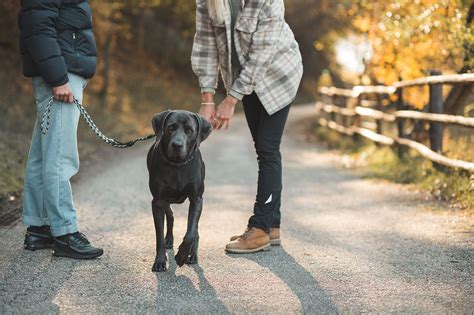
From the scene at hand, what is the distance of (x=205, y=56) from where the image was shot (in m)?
4.53

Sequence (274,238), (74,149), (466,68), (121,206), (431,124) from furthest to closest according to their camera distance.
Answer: (431,124), (466,68), (121,206), (274,238), (74,149)

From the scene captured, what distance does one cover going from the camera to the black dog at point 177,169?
3.91m

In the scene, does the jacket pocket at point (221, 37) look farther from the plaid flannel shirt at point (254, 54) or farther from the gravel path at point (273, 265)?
the gravel path at point (273, 265)

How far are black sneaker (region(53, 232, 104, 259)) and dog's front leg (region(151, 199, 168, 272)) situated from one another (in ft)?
1.70

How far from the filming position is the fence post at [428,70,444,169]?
777 cm

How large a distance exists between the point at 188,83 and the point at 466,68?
2300cm

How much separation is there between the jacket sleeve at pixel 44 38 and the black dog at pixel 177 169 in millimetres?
727

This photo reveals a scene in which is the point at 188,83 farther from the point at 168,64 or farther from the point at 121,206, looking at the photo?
the point at 121,206

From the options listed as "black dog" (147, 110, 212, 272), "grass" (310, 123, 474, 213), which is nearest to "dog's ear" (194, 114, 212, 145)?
"black dog" (147, 110, 212, 272)

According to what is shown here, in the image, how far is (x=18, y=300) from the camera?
335cm

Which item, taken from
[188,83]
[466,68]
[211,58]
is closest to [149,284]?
[211,58]

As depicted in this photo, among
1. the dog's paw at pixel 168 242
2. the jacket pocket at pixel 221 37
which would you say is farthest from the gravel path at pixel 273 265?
the jacket pocket at pixel 221 37

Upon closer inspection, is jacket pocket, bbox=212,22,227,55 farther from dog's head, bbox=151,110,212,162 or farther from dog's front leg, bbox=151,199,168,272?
dog's front leg, bbox=151,199,168,272

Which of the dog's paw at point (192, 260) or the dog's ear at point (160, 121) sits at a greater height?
the dog's ear at point (160, 121)
